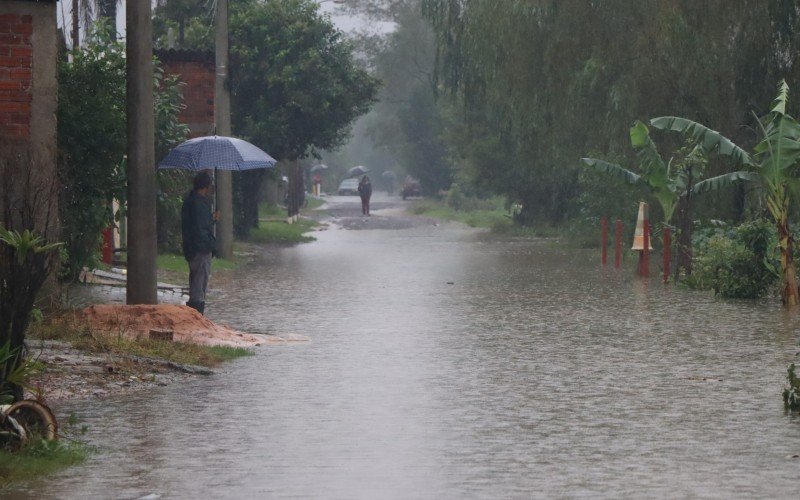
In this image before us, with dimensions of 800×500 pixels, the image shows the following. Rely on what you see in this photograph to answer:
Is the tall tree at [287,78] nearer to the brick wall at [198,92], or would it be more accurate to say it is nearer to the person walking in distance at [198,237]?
the brick wall at [198,92]

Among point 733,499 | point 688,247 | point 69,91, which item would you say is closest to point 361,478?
point 733,499

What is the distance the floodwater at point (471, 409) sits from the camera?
29.2 feet

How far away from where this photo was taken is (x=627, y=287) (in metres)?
25.6

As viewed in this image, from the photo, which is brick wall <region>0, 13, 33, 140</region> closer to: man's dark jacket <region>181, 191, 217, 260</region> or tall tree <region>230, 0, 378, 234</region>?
man's dark jacket <region>181, 191, 217, 260</region>

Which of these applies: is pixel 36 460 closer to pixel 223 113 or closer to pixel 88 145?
pixel 88 145

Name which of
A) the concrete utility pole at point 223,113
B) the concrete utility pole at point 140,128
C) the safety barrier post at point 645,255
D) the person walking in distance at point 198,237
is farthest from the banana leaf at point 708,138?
the concrete utility pole at point 223,113

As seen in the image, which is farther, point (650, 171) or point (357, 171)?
point (357, 171)

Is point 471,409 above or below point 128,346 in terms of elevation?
Answer: below

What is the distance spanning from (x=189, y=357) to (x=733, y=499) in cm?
746

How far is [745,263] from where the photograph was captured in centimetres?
2308

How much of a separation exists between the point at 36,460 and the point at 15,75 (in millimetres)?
7360

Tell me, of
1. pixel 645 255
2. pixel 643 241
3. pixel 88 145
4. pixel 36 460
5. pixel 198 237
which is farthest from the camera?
pixel 643 241

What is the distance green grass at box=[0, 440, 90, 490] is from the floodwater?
0.13 meters

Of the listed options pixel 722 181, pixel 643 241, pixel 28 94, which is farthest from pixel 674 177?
pixel 28 94
